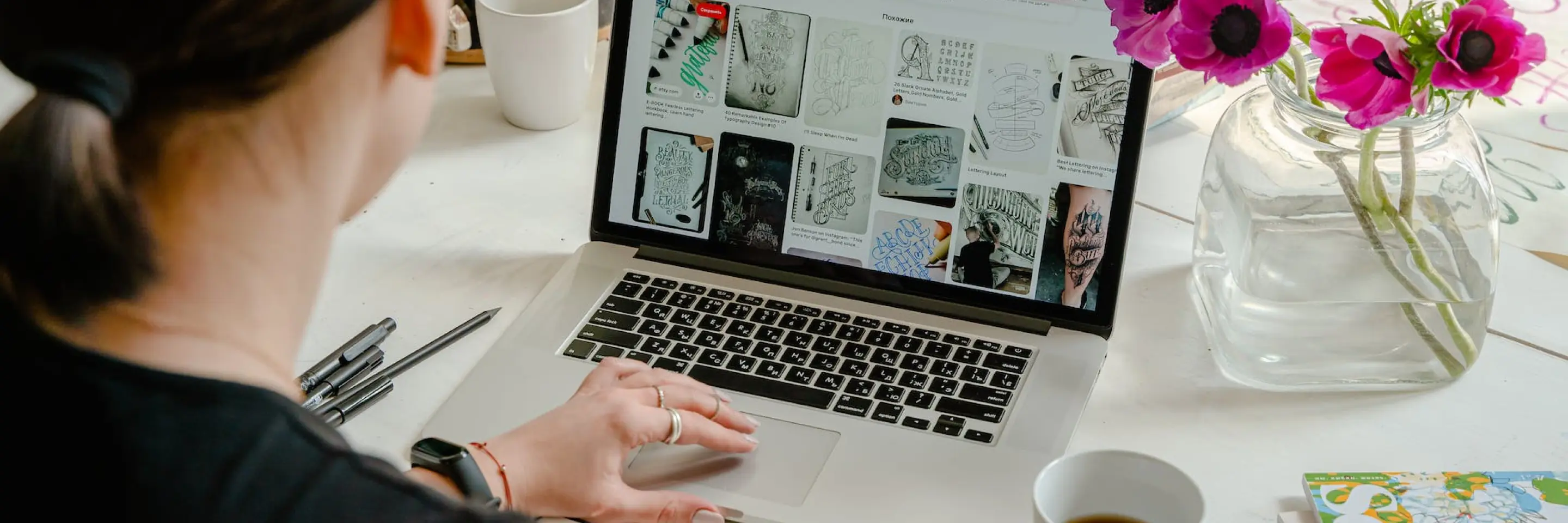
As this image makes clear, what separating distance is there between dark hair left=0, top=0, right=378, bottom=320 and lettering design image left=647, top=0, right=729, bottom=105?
49 centimetres

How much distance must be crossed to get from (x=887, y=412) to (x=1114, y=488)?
20 centimetres

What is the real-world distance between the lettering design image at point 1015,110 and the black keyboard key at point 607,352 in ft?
0.93

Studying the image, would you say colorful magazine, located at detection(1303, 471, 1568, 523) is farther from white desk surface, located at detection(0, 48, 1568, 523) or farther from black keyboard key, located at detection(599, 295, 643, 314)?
black keyboard key, located at detection(599, 295, 643, 314)

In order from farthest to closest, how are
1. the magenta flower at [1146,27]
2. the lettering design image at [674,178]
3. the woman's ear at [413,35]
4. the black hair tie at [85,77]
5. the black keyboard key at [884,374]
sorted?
the lettering design image at [674,178] < the black keyboard key at [884,374] < the magenta flower at [1146,27] < the woman's ear at [413,35] < the black hair tie at [85,77]

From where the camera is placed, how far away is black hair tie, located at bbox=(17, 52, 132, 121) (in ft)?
1.35

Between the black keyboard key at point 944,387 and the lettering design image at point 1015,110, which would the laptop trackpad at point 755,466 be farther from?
the lettering design image at point 1015,110

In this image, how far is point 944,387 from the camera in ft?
2.84

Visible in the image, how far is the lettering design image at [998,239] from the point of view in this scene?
3.01 feet

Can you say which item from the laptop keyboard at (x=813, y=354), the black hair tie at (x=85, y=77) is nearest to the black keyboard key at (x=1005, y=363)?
the laptop keyboard at (x=813, y=354)

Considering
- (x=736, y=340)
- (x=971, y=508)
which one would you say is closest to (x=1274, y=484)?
(x=971, y=508)

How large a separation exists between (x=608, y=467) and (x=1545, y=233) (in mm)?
803

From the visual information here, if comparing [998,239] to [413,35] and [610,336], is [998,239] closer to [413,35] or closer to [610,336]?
[610,336]

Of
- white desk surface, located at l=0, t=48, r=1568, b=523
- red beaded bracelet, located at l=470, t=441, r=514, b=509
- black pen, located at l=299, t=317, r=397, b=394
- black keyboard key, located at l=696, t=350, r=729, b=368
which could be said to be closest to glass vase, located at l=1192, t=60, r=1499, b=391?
white desk surface, located at l=0, t=48, r=1568, b=523

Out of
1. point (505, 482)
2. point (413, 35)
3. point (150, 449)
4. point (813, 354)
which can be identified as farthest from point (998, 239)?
point (150, 449)
